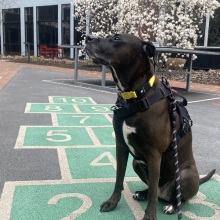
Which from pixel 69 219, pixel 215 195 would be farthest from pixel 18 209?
pixel 215 195

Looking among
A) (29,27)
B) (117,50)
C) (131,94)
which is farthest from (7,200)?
(29,27)

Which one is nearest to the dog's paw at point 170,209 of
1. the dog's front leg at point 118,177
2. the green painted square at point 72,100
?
the dog's front leg at point 118,177

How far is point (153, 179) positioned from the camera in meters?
2.86

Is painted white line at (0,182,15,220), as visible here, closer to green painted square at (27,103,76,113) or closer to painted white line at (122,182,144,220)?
painted white line at (122,182,144,220)

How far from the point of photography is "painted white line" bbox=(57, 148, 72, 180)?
4.04 metres

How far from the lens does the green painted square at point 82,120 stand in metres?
6.66

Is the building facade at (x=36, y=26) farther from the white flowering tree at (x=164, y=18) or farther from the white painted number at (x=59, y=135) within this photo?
the white painted number at (x=59, y=135)

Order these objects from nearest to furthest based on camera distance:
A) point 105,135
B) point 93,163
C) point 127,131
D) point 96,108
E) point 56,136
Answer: point 127,131 < point 93,163 < point 56,136 < point 105,135 < point 96,108

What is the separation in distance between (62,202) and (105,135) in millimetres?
2572

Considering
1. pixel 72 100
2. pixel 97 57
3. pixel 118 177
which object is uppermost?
pixel 97 57

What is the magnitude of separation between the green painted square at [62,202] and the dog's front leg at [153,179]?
0.95 ft

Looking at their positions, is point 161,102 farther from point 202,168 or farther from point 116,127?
point 202,168

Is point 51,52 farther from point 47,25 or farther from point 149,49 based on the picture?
point 149,49

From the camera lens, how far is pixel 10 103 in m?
8.50
